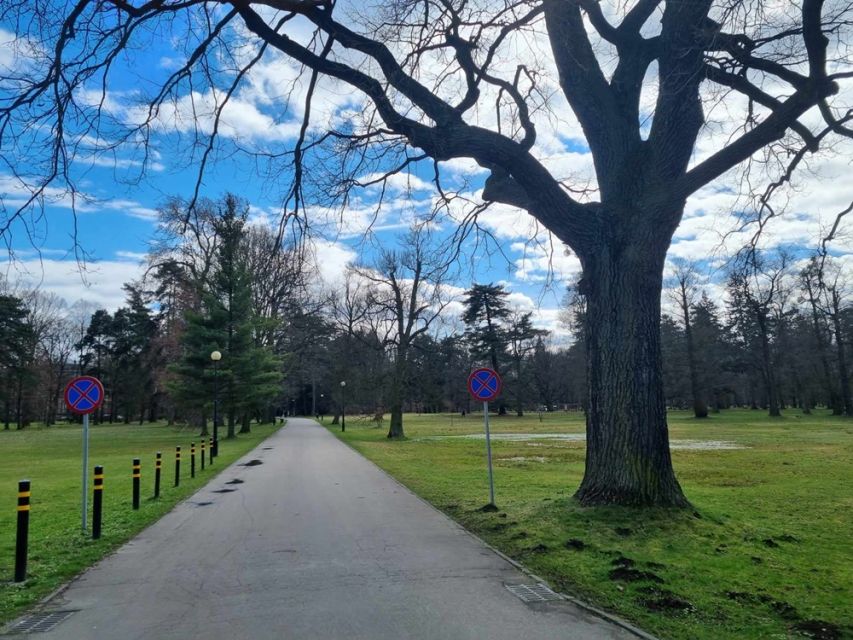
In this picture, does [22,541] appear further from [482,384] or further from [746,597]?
[746,597]

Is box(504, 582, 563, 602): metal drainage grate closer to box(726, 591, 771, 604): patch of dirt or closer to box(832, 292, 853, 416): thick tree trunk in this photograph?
box(726, 591, 771, 604): patch of dirt

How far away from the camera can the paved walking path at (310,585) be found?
4.80 meters

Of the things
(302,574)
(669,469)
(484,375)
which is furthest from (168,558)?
(669,469)

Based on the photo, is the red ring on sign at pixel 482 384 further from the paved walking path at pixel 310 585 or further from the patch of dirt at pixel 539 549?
the patch of dirt at pixel 539 549

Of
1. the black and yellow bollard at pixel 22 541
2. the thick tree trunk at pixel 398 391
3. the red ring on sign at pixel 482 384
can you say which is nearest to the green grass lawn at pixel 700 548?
the red ring on sign at pixel 482 384

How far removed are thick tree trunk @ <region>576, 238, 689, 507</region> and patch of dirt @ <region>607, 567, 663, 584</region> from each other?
7.89 feet

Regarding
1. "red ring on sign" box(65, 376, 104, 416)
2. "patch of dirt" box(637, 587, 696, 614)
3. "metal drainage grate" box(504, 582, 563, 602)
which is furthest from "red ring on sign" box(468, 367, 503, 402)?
"red ring on sign" box(65, 376, 104, 416)

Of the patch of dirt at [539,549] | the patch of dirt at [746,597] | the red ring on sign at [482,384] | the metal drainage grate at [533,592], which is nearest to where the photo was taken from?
the patch of dirt at [746,597]

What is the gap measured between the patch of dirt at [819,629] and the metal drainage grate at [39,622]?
5.95 metres

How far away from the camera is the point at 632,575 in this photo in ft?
20.3

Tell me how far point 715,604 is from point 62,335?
87.1 m

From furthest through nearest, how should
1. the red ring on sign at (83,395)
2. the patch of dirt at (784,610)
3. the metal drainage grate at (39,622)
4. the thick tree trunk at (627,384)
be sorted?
the red ring on sign at (83,395)
the thick tree trunk at (627,384)
the patch of dirt at (784,610)
the metal drainage grate at (39,622)

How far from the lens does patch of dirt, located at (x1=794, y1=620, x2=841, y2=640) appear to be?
4601 millimetres

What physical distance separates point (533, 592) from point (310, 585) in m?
2.16
